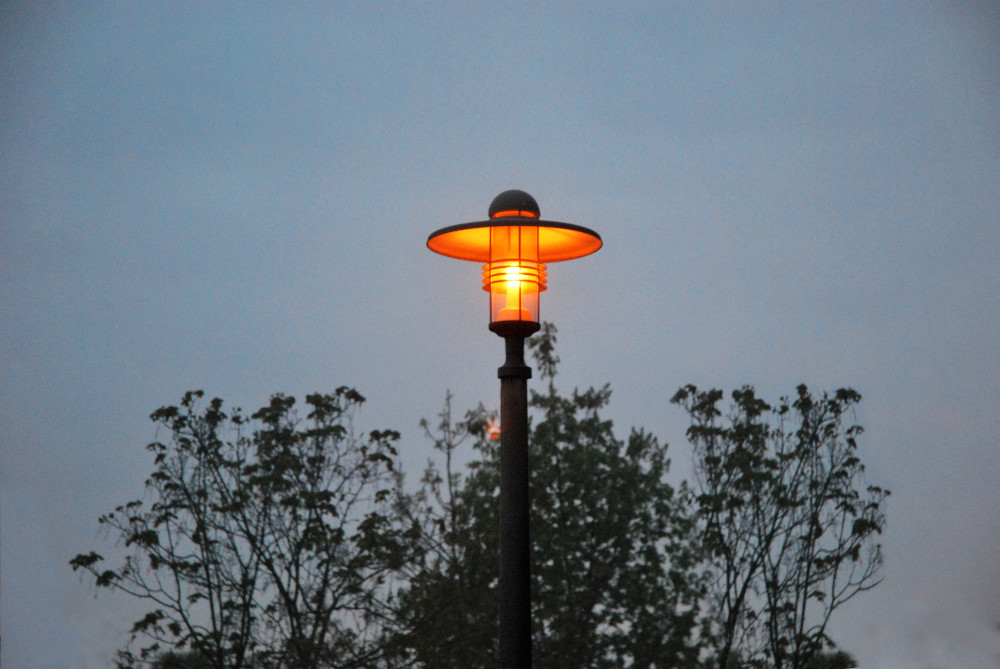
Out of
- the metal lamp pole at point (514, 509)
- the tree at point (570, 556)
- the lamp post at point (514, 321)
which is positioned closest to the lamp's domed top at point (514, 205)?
the lamp post at point (514, 321)

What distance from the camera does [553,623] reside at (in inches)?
434

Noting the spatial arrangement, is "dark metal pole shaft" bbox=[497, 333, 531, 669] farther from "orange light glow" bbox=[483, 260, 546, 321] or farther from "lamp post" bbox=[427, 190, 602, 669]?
"orange light glow" bbox=[483, 260, 546, 321]

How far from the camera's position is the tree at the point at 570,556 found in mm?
10961

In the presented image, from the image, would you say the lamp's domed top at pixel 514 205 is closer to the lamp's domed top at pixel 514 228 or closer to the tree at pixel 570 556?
the lamp's domed top at pixel 514 228

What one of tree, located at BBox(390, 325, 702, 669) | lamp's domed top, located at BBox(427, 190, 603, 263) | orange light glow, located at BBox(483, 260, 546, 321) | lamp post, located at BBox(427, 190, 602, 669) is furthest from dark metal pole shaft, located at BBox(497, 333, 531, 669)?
tree, located at BBox(390, 325, 702, 669)

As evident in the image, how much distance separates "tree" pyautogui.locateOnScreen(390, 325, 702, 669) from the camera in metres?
11.0

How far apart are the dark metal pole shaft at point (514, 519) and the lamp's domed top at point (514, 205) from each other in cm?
64

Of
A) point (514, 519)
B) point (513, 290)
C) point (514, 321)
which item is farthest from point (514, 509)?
point (513, 290)

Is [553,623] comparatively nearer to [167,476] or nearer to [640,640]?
[640,640]

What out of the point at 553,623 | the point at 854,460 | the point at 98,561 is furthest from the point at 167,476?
the point at 854,460

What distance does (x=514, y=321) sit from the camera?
5.05 meters

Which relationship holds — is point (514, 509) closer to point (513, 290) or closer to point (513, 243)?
point (513, 290)

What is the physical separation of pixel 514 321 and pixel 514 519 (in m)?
0.98

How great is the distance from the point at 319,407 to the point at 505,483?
6.86m
